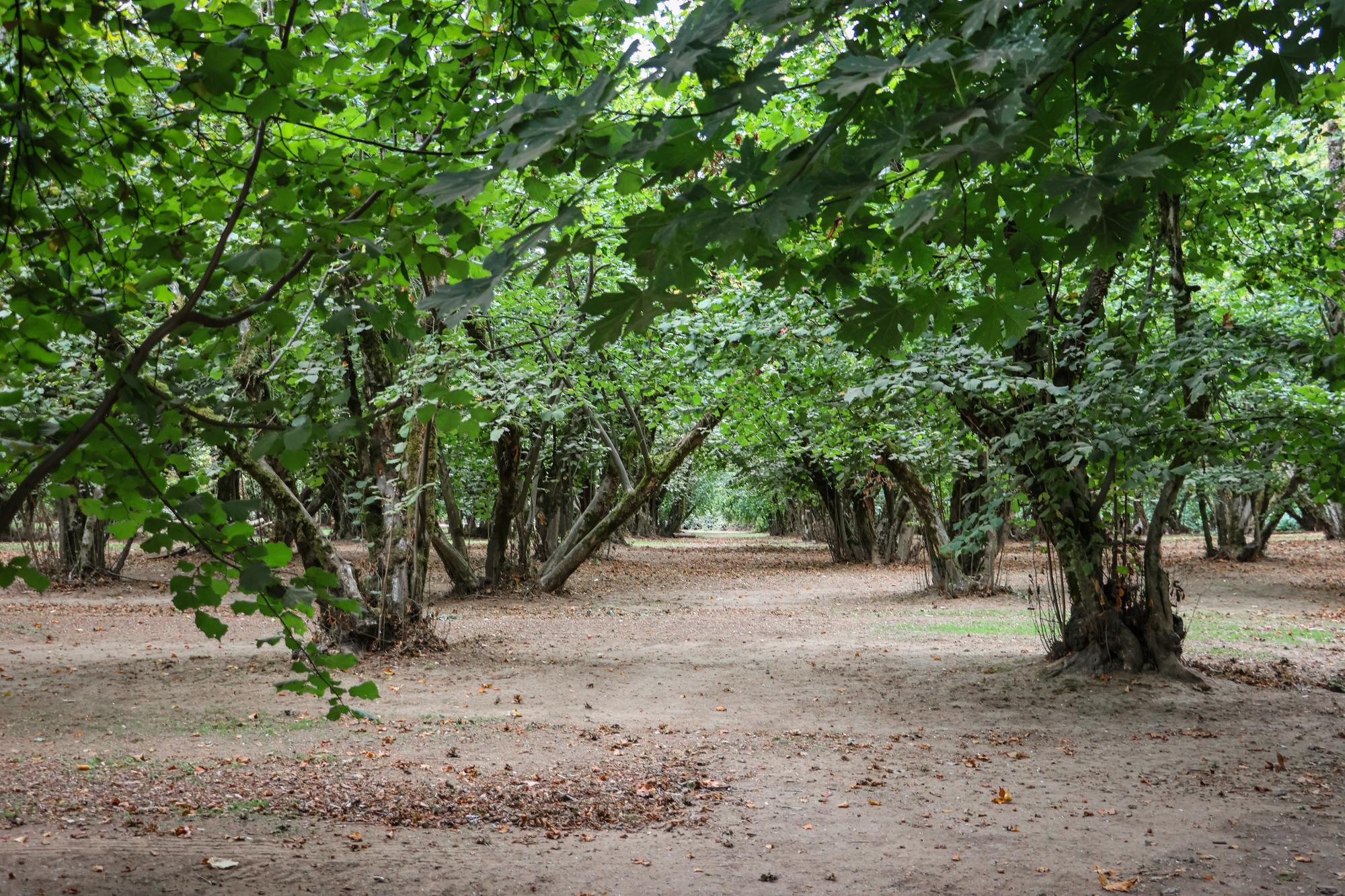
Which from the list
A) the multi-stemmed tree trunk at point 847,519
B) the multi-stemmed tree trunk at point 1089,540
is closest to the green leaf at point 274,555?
the multi-stemmed tree trunk at point 1089,540

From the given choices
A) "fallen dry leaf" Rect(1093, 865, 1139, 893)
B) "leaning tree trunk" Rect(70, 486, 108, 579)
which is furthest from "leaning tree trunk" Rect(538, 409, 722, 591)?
"fallen dry leaf" Rect(1093, 865, 1139, 893)

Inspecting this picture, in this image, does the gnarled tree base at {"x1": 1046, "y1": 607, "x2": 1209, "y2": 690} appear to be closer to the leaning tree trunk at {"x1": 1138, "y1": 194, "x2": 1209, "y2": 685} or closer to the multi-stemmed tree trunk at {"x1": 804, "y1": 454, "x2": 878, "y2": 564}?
the leaning tree trunk at {"x1": 1138, "y1": 194, "x2": 1209, "y2": 685}

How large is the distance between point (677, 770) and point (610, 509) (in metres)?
12.6

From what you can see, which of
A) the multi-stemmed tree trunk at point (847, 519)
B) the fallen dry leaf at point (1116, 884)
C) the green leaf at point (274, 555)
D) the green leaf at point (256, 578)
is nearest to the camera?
the green leaf at point (256, 578)

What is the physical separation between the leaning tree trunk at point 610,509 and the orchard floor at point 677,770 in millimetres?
3651

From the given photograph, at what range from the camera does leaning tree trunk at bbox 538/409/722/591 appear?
14750 millimetres

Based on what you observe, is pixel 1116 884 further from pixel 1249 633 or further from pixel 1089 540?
pixel 1249 633

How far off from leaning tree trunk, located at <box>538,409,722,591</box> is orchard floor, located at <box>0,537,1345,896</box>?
3.65 m

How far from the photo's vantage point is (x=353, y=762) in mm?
5910

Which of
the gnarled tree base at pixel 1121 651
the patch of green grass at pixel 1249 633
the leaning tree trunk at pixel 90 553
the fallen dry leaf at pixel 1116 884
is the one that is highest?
the leaning tree trunk at pixel 90 553

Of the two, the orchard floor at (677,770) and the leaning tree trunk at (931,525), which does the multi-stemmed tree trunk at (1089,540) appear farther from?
the leaning tree trunk at (931,525)

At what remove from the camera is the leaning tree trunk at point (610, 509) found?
48.4ft

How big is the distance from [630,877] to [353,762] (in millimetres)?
2600

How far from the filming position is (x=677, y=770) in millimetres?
5848
